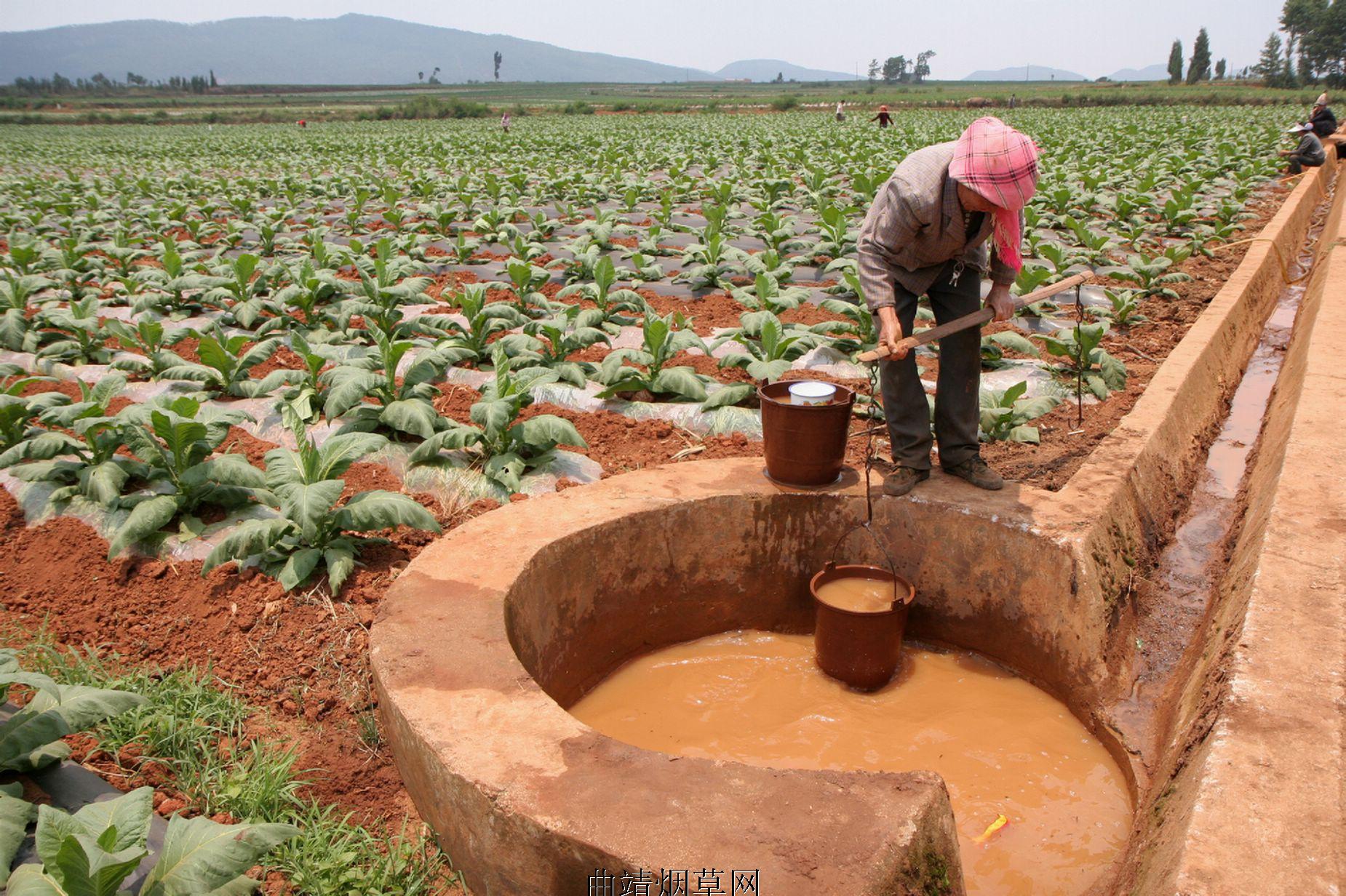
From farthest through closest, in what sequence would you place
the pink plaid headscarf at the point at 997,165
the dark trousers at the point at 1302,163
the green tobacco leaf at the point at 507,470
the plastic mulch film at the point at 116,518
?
1. the dark trousers at the point at 1302,163
2. the green tobacco leaf at the point at 507,470
3. the plastic mulch film at the point at 116,518
4. the pink plaid headscarf at the point at 997,165

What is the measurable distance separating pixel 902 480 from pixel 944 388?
1.49 feet

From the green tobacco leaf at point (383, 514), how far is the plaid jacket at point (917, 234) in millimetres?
1949

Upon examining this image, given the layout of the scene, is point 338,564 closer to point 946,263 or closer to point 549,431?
point 549,431

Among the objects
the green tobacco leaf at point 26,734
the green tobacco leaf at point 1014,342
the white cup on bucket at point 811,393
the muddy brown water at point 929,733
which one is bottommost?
the muddy brown water at point 929,733

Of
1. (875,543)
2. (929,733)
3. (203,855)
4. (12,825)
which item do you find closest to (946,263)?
(875,543)

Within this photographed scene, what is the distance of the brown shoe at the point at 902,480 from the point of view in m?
3.81

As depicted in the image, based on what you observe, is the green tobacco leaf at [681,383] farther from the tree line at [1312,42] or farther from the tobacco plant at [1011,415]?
the tree line at [1312,42]

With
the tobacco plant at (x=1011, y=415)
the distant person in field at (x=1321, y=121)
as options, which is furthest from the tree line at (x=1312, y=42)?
the tobacco plant at (x=1011, y=415)

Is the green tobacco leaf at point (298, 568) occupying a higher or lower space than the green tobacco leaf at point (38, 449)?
lower

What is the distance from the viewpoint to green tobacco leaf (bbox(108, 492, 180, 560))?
363cm

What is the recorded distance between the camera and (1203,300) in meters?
7.89

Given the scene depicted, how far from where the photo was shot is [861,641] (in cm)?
347

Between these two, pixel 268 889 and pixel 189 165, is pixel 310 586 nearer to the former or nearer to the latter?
pixel 268 889

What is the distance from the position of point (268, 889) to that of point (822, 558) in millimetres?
2454
